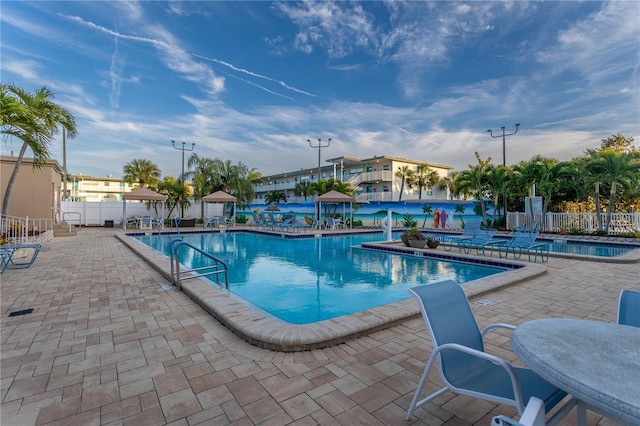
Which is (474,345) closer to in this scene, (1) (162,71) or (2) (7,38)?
(2) (7,38)

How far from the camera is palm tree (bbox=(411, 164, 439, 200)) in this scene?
33.5 metres

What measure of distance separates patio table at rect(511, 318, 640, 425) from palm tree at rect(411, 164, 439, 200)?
108ft

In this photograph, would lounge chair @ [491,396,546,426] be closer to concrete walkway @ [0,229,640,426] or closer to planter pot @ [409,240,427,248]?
concrete walkway @ [0,229,640,426]

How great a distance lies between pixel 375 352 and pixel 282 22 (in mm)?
14406

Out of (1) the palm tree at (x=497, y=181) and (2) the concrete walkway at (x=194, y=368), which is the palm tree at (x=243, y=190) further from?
(2) the concrete walkway at (x=194, y=368)

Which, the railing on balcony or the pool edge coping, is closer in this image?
the pool edge coping

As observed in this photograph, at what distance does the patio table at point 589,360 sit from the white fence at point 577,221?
17.3 metres

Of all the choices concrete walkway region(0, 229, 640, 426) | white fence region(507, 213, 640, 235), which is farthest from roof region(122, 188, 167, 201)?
white fence region(507, 213, 640, 235)

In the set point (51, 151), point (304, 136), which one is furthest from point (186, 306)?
point (304, 136)

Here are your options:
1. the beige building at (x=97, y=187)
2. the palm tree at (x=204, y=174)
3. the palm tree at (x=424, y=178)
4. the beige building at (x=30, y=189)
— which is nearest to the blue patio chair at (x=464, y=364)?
the beige building at (x=30, y=189)

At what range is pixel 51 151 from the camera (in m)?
8.22

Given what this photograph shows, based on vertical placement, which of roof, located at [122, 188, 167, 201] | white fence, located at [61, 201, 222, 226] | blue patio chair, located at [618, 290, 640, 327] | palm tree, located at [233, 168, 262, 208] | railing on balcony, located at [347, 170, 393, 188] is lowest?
blue patio chair, located at [618, 290, 640, 327]

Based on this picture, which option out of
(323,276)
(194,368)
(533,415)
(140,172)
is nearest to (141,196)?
(323,276)

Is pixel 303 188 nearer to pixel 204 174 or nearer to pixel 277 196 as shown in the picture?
pixel 277 196
